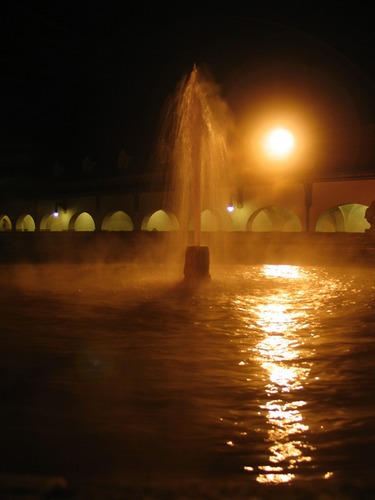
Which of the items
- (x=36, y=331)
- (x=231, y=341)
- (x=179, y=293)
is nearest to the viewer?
(x=231, y=341)

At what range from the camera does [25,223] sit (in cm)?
4081

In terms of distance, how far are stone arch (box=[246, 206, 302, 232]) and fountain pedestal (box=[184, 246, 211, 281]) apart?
17314 mm

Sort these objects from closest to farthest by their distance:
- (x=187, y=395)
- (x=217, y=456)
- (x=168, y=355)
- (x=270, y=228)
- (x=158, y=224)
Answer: (x=217, y=456), (x=187, y=395), (x=168, y=355), (x=270, y=228), (x=158, y=224)

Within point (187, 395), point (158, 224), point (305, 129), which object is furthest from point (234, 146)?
point (187, 395)

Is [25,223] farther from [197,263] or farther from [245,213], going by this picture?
[197,263]

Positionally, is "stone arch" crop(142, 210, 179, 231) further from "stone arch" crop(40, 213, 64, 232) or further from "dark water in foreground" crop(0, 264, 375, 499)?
"dark water in foreground" crop(0, 264, 375, 499)

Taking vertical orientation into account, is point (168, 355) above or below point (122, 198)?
below

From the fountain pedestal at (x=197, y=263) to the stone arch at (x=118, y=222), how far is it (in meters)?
22.2

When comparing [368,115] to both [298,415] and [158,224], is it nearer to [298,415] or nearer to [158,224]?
[158,224]

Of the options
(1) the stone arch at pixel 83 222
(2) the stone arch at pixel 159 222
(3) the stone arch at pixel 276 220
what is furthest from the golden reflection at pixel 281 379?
(1) the stone arch at pixel 83 222

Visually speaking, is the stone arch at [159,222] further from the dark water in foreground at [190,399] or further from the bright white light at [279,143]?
the dark water in foreground at [190,399]

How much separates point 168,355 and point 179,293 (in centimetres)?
432

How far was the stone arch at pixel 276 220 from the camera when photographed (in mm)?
28694

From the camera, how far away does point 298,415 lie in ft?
11.5
